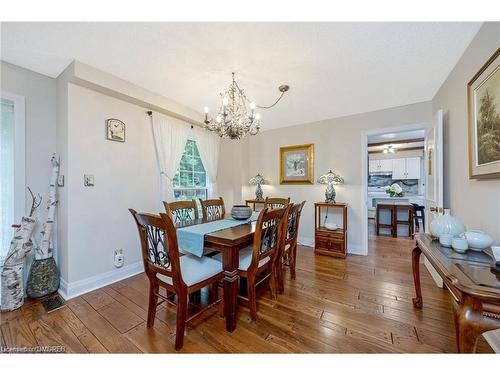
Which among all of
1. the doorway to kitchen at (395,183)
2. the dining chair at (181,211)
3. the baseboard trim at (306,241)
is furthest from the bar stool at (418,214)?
the dining chair at (181,211)

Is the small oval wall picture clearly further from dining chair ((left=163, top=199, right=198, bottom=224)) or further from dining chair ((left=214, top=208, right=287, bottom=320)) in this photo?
dining chair ((left=214, top=208, right=287, bottom=320))

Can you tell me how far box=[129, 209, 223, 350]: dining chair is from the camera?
135cm

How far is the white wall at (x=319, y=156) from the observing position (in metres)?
3.30

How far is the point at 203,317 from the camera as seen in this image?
5.73ft

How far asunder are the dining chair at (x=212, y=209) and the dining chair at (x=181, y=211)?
0.13 m

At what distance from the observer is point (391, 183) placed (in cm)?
645

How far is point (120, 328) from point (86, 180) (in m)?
1.54

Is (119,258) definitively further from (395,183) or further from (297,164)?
(395,183)

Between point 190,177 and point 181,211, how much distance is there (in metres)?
1.16

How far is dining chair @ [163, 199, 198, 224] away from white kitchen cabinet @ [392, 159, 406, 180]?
21.2 ft

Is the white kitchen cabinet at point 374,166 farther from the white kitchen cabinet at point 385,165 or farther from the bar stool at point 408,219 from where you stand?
the bar stool at point 408,219

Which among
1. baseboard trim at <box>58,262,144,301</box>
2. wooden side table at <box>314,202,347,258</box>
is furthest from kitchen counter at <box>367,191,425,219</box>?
baseboard trim at <box>58,262,144,301</box>
